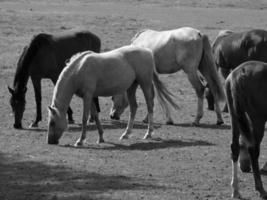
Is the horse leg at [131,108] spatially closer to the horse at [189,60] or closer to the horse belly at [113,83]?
the horse belly at [113,83]

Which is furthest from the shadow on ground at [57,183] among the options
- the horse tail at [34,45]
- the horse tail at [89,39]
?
the horse tail at [89,39]

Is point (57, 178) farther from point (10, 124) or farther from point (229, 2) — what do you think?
point (229, 2)

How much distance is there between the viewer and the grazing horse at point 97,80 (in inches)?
549

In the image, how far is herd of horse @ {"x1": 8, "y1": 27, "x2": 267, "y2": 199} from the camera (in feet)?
33.8

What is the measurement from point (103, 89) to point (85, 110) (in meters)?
0.57

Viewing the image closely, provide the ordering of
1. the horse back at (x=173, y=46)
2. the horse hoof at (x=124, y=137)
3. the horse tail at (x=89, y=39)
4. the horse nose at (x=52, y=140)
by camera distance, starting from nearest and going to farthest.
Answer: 1. the horse nose at (x=52, y=140)
2. the horse hoof at (x=124, y=137)
3. the horse back at (x=173, y=46)
4. the horse tail at (x=89, y=39)

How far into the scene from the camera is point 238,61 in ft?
58.9

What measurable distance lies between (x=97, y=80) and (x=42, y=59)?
9.59 feet

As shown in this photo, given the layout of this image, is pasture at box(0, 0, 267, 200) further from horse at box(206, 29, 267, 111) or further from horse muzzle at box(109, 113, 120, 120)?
horse at box(206, 29, 267, 111)

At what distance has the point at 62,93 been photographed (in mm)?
13953

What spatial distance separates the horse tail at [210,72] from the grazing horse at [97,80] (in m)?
2.16

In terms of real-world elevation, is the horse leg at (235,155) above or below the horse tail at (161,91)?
above

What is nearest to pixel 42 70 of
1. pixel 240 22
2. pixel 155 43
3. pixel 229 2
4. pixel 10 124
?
pixel 10 124

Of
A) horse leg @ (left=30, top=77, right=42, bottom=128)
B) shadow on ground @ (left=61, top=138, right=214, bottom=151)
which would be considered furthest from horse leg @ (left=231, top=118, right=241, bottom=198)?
horse leg @ (left=30, top=77, right=42, bottom=128)
